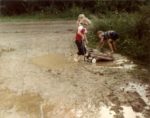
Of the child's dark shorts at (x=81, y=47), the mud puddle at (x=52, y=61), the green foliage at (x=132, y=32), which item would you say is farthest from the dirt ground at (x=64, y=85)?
the green foliage at (x=132, y=32)

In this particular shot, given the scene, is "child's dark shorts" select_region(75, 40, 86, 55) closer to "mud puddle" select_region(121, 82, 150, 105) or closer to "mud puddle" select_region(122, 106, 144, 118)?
"mud puddle" select_region(121, 82, 150, 105)

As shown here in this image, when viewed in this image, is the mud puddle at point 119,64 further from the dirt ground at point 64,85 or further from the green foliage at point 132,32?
the green foliage at point 132,32

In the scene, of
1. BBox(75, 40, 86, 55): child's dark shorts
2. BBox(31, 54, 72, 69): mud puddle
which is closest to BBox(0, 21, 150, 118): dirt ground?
BBox(31, 54, 72, 69): mud puddle

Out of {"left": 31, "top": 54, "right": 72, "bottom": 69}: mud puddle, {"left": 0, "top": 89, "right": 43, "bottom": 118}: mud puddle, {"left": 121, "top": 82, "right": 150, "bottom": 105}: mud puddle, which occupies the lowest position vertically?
{"left": 31, "top": 54, "right": 72, "bottom": 69}: mud puddle

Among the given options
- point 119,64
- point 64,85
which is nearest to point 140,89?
point 64,85

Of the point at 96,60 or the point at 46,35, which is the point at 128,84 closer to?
the point at 96,60

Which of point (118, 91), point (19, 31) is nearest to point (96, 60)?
point (118, 91)

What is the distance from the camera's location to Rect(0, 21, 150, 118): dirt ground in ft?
31.2

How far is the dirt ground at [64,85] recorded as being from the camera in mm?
9508

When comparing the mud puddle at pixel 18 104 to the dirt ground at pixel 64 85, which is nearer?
the mud puddle at pixel 18 104

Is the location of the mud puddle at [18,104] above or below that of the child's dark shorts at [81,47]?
above

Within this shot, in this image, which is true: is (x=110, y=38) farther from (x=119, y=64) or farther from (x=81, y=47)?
(x=119, y=64)

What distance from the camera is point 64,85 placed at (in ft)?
37.0

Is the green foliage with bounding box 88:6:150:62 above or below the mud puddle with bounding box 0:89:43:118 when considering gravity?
below
